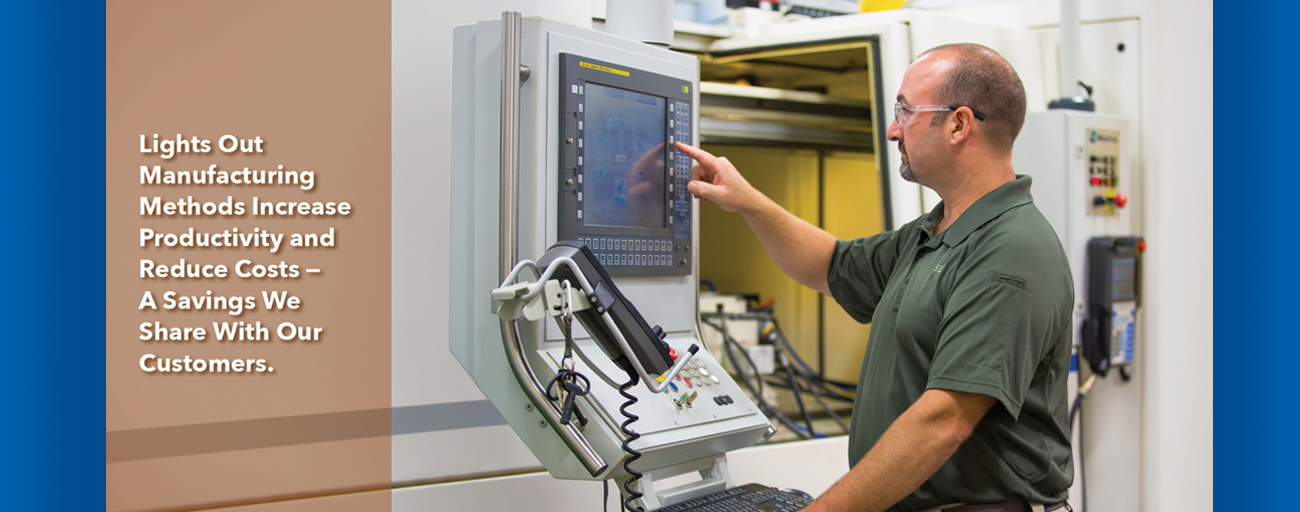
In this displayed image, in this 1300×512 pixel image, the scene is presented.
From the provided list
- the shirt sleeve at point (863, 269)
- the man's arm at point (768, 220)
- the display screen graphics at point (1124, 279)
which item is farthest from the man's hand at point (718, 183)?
the display screen graphics at point (1124, 279)

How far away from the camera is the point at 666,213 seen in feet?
6.17

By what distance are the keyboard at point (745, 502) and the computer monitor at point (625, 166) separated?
18.7 inches

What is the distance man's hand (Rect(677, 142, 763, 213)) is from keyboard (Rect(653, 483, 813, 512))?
0.60 metres

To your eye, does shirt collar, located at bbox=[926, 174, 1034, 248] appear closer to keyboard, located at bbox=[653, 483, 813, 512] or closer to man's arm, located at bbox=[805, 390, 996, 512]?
man's arm, located at bbox=[805, 390, 996, 512]

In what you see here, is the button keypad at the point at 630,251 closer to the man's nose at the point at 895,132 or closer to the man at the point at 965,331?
the man at the point at 965,331

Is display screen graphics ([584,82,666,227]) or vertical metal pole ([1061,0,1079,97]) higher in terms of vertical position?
vertical metal pole ([1061,0,1079,97])

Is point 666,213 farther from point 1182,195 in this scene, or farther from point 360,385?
point 1182,195

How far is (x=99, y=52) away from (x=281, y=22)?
359mm

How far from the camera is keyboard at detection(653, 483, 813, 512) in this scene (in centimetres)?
162

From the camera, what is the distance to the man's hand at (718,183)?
1.89 m

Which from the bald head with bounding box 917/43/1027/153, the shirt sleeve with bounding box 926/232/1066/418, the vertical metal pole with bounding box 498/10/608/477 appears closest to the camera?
the shirt sleeve with bounding box 926/232/1066/418

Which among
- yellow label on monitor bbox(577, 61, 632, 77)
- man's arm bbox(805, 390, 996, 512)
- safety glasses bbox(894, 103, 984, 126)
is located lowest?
man's arm bbox(805, 390, 996, 512)

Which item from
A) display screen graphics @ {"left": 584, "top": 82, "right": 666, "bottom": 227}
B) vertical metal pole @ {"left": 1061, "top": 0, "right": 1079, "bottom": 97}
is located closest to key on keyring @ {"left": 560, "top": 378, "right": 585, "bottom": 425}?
display screen graphics @ {"left": 584, "top": 82, "right": 666, "bottom": 227}

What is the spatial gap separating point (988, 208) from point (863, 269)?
42cm
